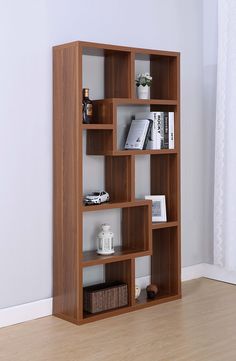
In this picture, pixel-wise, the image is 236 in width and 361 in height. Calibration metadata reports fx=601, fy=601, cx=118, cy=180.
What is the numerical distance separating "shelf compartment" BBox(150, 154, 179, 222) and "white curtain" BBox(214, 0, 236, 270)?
479mm

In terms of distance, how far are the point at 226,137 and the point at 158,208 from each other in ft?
2.41

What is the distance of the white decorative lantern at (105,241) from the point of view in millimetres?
3637

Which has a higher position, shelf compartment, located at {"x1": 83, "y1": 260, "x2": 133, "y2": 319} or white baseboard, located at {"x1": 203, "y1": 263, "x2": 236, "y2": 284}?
shelf compartment, located at {"x1": 83, "y1": 260, "x2": 133, "y2": 319}

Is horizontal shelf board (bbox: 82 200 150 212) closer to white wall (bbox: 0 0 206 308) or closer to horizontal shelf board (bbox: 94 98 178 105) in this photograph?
white wall (bbox: 0 0 206 308)

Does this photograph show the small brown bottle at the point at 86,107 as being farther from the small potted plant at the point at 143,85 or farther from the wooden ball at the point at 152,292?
the wooden ball at the point at 152,292

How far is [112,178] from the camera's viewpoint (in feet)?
12.4

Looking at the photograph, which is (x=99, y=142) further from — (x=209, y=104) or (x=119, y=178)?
(x=209, y=104)

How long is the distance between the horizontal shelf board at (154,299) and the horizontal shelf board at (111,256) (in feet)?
1.02

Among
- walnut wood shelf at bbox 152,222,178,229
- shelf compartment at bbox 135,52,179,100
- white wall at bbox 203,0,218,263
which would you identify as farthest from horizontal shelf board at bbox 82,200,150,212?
white wall at bbox 203,0,218,263

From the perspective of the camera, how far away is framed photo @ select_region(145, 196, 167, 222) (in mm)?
3928

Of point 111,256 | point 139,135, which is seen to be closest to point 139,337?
point 111,256

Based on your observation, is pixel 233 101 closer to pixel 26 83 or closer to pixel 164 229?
pixel 164 229

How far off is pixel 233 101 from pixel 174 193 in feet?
2.55

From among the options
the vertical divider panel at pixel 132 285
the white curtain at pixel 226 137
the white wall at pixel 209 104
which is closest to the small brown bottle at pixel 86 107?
the vertical divider panel at pixel 132 285
